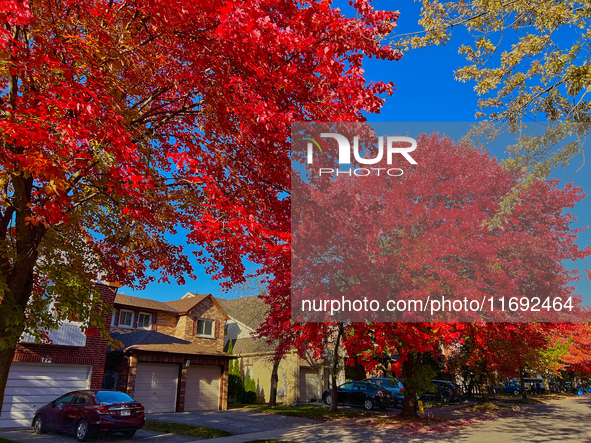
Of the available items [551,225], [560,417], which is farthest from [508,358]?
[551,225]

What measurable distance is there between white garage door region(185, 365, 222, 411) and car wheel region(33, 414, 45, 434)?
9.39m

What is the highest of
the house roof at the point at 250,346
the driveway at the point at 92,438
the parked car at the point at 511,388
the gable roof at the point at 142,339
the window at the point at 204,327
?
the window at the point at 204,327

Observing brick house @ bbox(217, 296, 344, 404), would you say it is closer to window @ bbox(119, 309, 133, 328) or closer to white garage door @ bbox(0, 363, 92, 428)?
window @ bbox(119, 309, 133, 328)

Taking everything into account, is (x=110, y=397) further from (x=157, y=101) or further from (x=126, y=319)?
(x=126, y=319)

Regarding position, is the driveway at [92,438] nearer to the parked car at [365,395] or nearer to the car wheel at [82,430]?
the car wheel at [82,430]

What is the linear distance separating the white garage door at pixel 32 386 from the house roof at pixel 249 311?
49.9 feet

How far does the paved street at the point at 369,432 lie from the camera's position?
512 inches

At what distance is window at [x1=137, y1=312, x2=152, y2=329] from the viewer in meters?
26.5

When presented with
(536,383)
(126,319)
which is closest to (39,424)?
(126,319)

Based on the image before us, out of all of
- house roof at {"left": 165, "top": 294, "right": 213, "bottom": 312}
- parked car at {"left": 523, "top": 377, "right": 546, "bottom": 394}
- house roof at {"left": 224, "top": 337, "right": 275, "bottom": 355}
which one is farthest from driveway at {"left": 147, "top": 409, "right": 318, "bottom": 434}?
parked car at {"left": 523, "top": 377, "right": 546, "bottom": 394}

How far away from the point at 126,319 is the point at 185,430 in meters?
12.6

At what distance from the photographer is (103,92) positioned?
6.16m

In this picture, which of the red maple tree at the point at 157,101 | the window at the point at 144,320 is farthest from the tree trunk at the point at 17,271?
the window at the point at 144,320

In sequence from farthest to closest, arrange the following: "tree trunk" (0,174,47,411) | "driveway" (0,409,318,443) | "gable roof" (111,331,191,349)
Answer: "gable roof" (111,331,191,349), "driveway" (0,409,318,443), "tree trunk" (0,174,47,411)
